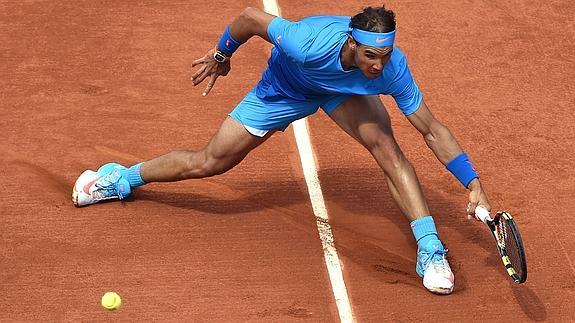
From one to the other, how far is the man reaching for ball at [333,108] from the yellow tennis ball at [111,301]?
1183mm

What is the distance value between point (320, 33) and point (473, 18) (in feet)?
13.3

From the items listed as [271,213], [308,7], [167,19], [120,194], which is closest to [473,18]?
[308,7]

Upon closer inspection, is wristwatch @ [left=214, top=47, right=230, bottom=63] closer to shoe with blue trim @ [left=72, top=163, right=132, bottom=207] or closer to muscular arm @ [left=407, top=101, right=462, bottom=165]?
shoe with blue trim @ [left=72, top=163, right=132, bottom=207]

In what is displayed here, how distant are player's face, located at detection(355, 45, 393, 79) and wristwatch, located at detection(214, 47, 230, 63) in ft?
3.55

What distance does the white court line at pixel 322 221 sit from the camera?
24.2 feet

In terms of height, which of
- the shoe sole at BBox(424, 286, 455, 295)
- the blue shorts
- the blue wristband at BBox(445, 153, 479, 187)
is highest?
the blue shorts

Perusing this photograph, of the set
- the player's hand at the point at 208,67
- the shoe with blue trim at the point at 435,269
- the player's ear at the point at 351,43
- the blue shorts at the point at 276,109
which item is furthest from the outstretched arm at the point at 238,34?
the shoe with blue trim at the point at 435,269

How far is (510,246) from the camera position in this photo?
278 inches

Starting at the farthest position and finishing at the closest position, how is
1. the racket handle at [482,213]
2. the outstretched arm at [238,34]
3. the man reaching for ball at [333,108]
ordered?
1. the outstretched arm at [238,34]
2. the man reaching for ball at [333,108]
3. the racket handle at [482,213]

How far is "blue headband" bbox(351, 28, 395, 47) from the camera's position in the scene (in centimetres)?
693

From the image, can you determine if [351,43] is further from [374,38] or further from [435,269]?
[435,269]

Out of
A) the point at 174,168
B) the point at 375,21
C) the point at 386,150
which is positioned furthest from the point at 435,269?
the point at 174,168

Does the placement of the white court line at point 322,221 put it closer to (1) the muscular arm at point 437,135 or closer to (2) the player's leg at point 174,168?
(2) the player's leg at point 174,168

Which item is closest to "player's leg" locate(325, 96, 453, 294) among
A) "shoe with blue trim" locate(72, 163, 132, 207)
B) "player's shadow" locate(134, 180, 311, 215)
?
"player's shadow" locate(134, 180, 311, 215)
